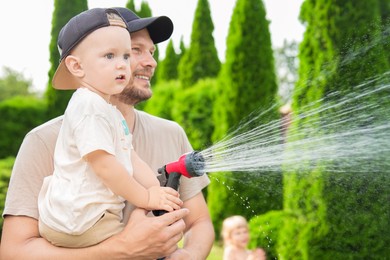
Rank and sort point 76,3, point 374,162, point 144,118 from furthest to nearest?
point 76,3
point 374,162
point 144,118

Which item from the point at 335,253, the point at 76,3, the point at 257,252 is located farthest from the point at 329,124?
the point at 76,3

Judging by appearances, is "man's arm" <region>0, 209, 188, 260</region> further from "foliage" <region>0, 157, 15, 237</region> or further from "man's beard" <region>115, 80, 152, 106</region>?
"foliage" <region>0, 157, 15, 237</region>

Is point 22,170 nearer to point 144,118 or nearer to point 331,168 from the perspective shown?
point 144,118

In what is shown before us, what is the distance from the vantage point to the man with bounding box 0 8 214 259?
231 centimetres

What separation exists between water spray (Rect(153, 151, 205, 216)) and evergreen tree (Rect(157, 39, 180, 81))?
54.5 feet

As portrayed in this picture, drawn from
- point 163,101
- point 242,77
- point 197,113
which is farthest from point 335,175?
point 163,101

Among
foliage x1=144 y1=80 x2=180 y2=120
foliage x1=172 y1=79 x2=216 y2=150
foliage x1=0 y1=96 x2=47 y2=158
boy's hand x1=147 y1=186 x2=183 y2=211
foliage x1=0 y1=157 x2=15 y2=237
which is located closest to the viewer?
boy's hand x1=147 y1=186 x2=183 y2=211

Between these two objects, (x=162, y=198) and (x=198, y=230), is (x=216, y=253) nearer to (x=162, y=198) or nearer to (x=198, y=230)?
(x=198, y=230)

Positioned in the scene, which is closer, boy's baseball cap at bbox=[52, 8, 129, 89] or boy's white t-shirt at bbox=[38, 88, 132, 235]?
boy's white t-shirt at bbox=[38, 88, 132, 235]

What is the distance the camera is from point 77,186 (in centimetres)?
220

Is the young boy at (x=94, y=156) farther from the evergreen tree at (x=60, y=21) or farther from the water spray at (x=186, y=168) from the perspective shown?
the evergreen tree at (x=60, y=21)

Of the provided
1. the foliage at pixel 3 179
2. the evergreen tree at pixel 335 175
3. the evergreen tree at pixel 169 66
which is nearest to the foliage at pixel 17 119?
the foliage at pixel 3 179

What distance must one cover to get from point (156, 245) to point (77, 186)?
356mm

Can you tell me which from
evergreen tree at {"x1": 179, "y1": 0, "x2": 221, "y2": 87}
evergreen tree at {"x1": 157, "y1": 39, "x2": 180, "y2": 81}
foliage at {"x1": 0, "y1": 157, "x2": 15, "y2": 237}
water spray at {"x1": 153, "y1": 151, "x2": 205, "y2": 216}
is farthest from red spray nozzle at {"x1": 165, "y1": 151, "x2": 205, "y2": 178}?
evergreen tree at {"x1": 157, "y1": 39, "x2": 180, "y2": 81}
